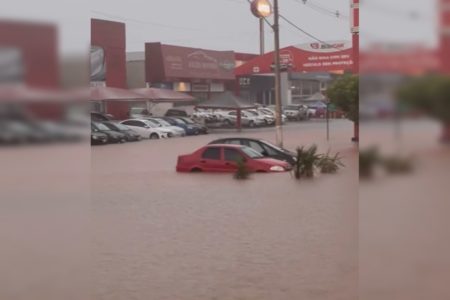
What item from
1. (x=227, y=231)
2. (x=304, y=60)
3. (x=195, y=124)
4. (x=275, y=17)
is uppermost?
(x=275, y=17)

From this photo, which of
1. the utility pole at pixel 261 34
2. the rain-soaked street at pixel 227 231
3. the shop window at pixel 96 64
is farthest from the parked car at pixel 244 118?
the shop window at pixel 96 64

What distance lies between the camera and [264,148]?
5.54 m

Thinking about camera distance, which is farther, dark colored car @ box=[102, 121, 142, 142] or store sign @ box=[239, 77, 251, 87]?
store sign @ box=[239, 77, 251, 87]

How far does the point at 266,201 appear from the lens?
17.6 feet

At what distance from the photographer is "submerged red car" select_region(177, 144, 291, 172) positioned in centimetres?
579

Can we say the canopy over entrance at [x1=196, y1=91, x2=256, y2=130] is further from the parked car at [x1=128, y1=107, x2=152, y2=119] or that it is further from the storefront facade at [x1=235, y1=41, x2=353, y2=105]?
the parked car at [x1=128, y1=107, x2=152, y2=119]

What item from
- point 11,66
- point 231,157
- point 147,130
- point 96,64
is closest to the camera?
point 11,66

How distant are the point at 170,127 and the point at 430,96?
3384 millimetres

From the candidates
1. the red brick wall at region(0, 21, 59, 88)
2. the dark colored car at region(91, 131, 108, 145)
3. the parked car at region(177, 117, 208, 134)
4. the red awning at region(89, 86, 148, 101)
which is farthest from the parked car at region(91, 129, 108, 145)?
the parked car at region(177, 117, 208, 134)

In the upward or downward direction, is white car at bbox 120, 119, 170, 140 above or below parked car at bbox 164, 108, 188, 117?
below

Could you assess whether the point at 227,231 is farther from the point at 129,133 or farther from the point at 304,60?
the point at 304,60

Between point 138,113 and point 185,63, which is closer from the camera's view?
point 138,113

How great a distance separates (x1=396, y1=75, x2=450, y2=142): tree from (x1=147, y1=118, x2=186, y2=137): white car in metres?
2.92

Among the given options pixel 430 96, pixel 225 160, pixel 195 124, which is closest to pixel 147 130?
pixel 195 124
